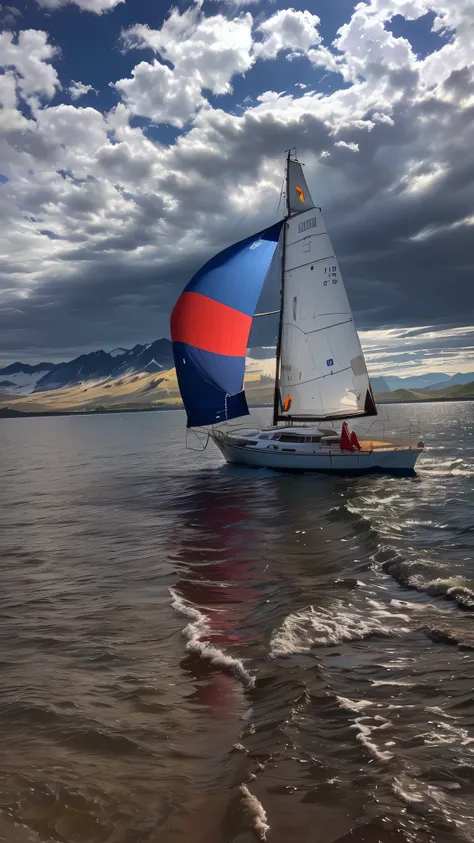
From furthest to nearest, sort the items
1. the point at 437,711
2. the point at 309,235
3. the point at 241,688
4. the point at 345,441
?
the point at 309,235
the point at 345,441
the point at 241,688
the point at 437,711

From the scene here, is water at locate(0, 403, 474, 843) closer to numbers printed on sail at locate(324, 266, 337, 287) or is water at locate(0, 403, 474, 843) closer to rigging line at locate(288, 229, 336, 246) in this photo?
numbers printed on sail at locate(324, 266, 337, 287)

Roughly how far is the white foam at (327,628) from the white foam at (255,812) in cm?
325

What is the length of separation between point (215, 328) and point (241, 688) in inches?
1059

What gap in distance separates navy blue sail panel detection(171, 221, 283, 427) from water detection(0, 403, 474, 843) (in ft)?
51.8

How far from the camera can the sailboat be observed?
100 feet

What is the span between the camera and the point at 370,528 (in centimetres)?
1752

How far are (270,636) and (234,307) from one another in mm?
26024

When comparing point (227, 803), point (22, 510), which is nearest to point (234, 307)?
point (22, 510)

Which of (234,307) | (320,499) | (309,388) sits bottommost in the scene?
(320,499)

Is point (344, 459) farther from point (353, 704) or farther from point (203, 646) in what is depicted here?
point (353, 704)

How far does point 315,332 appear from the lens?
102ft

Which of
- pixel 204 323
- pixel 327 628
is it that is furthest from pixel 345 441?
pixel 327 628

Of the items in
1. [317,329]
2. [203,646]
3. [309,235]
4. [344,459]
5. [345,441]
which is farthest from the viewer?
[309,235]

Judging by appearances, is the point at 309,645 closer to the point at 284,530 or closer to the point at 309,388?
the point at 284,530
